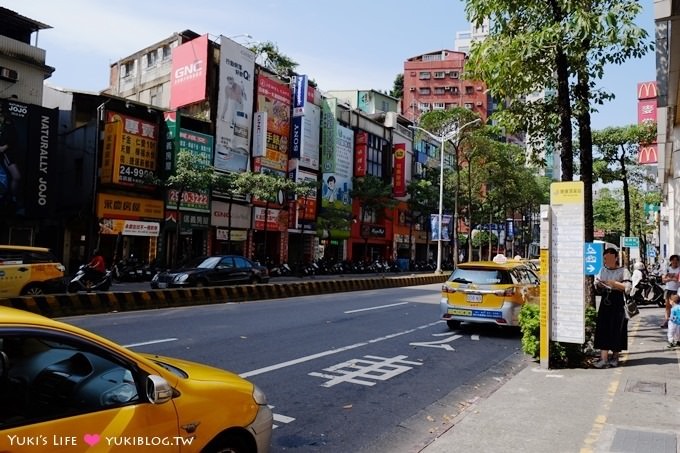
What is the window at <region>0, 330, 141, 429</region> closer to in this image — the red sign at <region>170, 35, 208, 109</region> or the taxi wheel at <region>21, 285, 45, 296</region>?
the taxi wheel at <region>21, 285, 45, 296</region>

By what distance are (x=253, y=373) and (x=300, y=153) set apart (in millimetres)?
29836

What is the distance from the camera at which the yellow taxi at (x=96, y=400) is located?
258 centimetres

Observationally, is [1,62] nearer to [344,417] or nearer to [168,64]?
[168,64]

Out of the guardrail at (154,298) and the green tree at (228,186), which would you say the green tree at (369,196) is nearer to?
the green tree at (228,186)

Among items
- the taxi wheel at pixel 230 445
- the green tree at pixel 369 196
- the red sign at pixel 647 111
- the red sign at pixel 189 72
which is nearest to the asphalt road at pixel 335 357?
the taxi wheel at pixel 230 445

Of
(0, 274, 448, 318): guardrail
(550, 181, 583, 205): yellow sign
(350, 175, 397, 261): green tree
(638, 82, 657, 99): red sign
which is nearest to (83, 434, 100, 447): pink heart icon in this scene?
(550, 181, 583, 205): yellow sign

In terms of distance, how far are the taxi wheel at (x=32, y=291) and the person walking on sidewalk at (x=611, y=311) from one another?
43.6 feet

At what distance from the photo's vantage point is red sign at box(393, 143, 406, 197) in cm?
4753

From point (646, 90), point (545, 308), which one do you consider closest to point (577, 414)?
point (545, 308)

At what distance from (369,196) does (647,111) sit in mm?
22910

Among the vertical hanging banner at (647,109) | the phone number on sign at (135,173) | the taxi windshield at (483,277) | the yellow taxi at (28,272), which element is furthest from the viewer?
the phone number on sign at (135,173)

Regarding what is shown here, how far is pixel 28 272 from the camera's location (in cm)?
1388

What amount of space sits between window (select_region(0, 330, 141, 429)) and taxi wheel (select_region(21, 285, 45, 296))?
12701 mm

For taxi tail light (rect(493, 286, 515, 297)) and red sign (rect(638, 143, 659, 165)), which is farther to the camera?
red sign (rect(638, 143, 659, 165))
